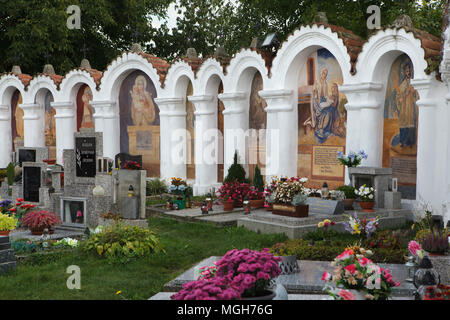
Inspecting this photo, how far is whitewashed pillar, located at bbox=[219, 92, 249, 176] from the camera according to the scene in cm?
1934

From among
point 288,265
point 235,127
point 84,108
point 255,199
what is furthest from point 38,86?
point 288,265

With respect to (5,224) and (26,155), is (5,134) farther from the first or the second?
(5,224)

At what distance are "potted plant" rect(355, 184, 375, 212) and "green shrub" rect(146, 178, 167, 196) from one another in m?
8.85

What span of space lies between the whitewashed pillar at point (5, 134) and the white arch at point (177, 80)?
1248cm

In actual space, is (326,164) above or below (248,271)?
above

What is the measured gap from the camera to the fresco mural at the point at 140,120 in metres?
23.0

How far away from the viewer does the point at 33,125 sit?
2775 centimetres

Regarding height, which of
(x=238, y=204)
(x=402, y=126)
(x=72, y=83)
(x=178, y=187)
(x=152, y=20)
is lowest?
(x=238, y=204)

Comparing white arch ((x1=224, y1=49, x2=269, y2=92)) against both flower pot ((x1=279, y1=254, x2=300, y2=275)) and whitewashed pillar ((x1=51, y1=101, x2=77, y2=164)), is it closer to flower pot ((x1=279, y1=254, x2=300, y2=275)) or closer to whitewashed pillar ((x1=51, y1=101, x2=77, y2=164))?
whitewashed pillar ((x1=51, y1=101, x2=77, y2=164))

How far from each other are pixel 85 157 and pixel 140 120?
8236mm

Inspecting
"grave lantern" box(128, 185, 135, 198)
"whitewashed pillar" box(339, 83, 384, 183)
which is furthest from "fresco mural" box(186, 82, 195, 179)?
"whitewashed pillar" box(339, 83, 384, 183)

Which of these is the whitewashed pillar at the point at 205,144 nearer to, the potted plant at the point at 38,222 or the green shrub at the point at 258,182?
the green shrub at the point at 258,182

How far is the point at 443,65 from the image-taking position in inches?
481

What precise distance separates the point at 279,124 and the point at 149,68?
287 inches
